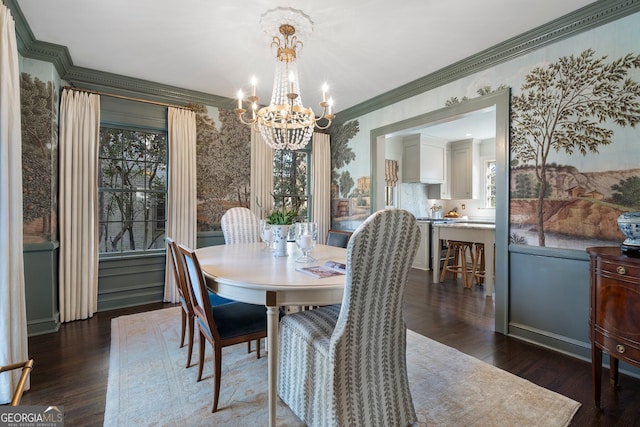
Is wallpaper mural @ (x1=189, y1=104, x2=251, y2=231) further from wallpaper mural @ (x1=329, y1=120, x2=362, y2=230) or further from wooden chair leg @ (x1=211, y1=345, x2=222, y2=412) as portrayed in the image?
wooden chair leg @ (x1=211, y1=345, x2=222, y2=412)

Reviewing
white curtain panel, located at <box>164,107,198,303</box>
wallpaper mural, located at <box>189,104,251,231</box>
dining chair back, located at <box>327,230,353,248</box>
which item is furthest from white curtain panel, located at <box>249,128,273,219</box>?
dining chair back, located at <box>327,230,353,248</box>

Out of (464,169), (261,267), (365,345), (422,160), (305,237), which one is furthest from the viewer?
(464,169)

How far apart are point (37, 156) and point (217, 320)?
8.19 ft

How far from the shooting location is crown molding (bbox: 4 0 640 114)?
2320mm

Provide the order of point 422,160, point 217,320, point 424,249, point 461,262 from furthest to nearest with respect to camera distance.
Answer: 1. point 422,160
2. point 424,249
3. point 461,262
4. point 217,320

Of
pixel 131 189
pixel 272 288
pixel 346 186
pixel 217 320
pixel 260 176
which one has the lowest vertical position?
pixel 217 320

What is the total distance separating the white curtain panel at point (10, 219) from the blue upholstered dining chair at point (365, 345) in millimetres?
1763

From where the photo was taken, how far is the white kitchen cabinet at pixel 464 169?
261 inches

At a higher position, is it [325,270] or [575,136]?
[575,136]

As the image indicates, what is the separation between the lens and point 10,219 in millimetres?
1910

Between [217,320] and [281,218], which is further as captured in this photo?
[281,218]

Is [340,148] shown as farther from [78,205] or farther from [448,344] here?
[78,205]

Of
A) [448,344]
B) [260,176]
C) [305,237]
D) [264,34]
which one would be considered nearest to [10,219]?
[305,237]

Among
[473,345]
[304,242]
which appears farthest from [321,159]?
[473,345]
